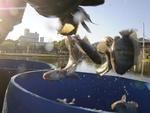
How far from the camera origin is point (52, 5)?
1185 mm

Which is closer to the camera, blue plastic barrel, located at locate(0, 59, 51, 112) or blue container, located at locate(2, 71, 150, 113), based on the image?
blue container, located at locate(2, 71, 150, 113)

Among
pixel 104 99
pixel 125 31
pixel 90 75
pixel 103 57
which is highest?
pixel 125 31

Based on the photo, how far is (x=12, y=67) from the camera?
30.2 ft

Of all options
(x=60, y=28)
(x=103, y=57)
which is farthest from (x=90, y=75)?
(x=60, y=28)

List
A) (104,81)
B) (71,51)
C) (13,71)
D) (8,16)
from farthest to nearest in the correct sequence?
1. (13,71)
2. (104,81)
3. (71,51)
4. (8,16)

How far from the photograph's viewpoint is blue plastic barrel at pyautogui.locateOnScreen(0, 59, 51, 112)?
7949mm

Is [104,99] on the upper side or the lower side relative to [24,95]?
lower

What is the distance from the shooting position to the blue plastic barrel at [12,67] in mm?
7949

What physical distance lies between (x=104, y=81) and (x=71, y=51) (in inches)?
157

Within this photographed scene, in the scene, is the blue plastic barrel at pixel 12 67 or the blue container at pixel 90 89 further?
the blue plastic barrel at pixel 12 67

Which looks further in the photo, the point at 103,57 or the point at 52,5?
the point at 103,57

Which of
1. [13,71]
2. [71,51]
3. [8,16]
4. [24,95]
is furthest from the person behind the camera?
[13,71]

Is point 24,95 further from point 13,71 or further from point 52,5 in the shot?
point 13,71

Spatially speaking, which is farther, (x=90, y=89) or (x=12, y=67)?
(x=12, y=67)
